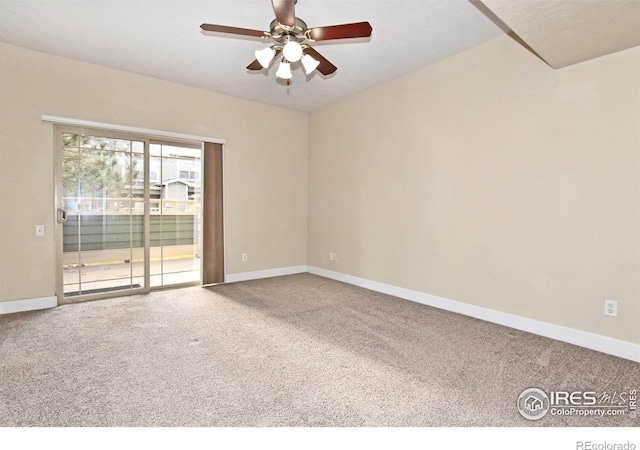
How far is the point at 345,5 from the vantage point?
265 cm

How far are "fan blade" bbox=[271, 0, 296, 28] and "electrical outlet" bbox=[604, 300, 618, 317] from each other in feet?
10.6

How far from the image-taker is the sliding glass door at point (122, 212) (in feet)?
12.5

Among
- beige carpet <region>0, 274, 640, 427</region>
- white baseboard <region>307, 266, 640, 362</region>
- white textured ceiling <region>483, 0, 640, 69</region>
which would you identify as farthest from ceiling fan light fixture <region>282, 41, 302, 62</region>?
white baseboard <region>307, 266, 640, 362</region>

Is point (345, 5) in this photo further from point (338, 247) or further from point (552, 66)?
point (338, 247)

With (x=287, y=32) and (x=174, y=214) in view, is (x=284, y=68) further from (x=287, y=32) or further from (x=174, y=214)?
(x=174, y=214)

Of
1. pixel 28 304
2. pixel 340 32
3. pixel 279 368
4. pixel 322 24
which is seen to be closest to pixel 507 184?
pixel 340 32

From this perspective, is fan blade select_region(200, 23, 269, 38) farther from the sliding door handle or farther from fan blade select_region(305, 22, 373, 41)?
the sliding door handle

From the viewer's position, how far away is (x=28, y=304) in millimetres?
3555

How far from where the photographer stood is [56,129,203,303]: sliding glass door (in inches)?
151

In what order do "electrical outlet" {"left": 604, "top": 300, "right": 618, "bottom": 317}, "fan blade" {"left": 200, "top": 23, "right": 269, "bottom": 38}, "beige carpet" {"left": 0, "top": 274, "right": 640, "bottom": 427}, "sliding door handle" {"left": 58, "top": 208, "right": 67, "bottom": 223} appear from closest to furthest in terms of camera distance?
"beige carpet" {"left": 0, "top": 274, "right": 640, "bottom": 427} < "fan blade" {"left": 200, "top": 23, "right": 269, "bottom": 38} < "electrical outlet" {"left": 604, "top": 300, "right": 618, "bottom": 317} < "sliding door handle" {"left": 58, "top": 208, "right": 67, "bottom": 223}

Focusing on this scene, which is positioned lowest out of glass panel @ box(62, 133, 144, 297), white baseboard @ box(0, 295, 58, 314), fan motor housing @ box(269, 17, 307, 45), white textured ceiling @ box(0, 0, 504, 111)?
white baseboard @ box(0, 295, 58, 314)

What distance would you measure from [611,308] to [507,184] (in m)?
1.30

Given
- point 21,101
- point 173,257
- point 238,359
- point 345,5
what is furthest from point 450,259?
point 21,101
